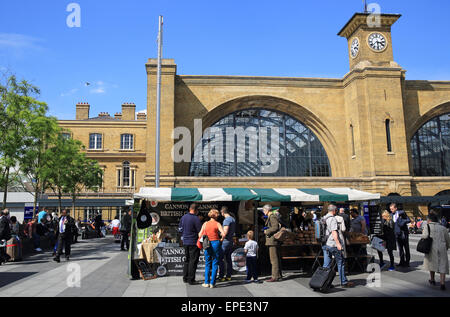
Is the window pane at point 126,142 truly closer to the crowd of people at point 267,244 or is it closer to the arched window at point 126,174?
the arched window at point 126,174

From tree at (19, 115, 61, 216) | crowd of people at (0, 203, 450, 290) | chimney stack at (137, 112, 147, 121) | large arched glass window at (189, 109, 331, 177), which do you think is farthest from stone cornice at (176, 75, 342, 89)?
chimney stack at (137, 112, 147, 121)

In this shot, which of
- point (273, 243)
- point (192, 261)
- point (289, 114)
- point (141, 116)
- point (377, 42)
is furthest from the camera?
point (141, 116)

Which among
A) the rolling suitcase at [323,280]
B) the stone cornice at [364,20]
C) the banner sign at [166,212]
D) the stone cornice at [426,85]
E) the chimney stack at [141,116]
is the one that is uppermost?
the stone cornice at [364,20]

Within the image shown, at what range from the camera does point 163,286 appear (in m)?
8.54

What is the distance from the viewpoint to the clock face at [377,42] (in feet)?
99.5

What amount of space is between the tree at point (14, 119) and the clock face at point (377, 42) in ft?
86.2

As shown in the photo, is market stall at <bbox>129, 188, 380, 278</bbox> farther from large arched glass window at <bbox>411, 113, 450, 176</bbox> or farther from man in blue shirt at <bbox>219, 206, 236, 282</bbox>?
large arched glass window at <bbox>411, 113, 450, 176</bbox>

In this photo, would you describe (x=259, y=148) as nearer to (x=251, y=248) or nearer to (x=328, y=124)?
(x=328, y=124)

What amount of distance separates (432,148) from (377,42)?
36.4ft

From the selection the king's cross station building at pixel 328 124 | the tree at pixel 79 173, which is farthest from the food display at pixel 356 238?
the tree at pixel 79 173

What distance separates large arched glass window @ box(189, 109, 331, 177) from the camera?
3050cm

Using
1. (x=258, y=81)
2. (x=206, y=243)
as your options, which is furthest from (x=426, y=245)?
(x=258, y=81)
